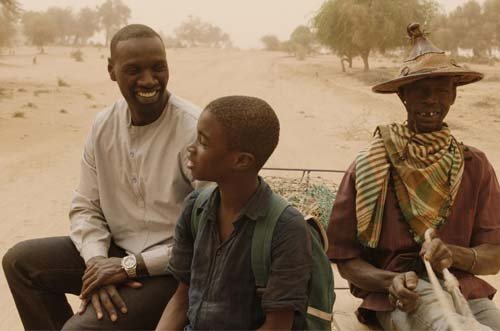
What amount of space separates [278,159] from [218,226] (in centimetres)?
668

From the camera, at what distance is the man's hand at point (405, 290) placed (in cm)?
231

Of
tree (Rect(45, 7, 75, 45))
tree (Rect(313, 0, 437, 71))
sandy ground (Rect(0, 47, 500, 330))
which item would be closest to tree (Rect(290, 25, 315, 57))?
tree (Rect(313, 0, 437, 71))

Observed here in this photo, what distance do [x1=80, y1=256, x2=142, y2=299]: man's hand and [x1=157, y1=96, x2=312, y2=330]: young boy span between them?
0.36m

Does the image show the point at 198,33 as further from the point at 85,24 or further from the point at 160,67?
the point at 160,67

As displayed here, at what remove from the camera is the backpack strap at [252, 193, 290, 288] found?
2.05 metres

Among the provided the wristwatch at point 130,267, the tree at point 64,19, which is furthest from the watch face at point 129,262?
the tree at point 64,19

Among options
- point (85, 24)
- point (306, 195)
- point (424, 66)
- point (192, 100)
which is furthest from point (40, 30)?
point (424, 66)

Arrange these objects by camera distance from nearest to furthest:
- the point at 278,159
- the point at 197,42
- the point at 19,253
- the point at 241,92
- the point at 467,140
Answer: the point at 19,253, the point at 278,159, the point at 467,140, the point at 241,92, the point at 197,42

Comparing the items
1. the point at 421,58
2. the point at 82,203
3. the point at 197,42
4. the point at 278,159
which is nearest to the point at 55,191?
the point at 278,159

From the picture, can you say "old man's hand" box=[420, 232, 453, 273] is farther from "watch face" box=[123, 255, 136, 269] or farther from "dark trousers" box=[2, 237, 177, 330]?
"dark trousers" box=[2, 237, 177, 330]

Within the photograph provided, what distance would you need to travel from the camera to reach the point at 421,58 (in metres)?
2.58

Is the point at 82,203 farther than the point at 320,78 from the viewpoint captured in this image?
No

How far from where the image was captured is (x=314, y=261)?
2113mm

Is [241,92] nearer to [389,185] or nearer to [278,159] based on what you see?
[278,159]
